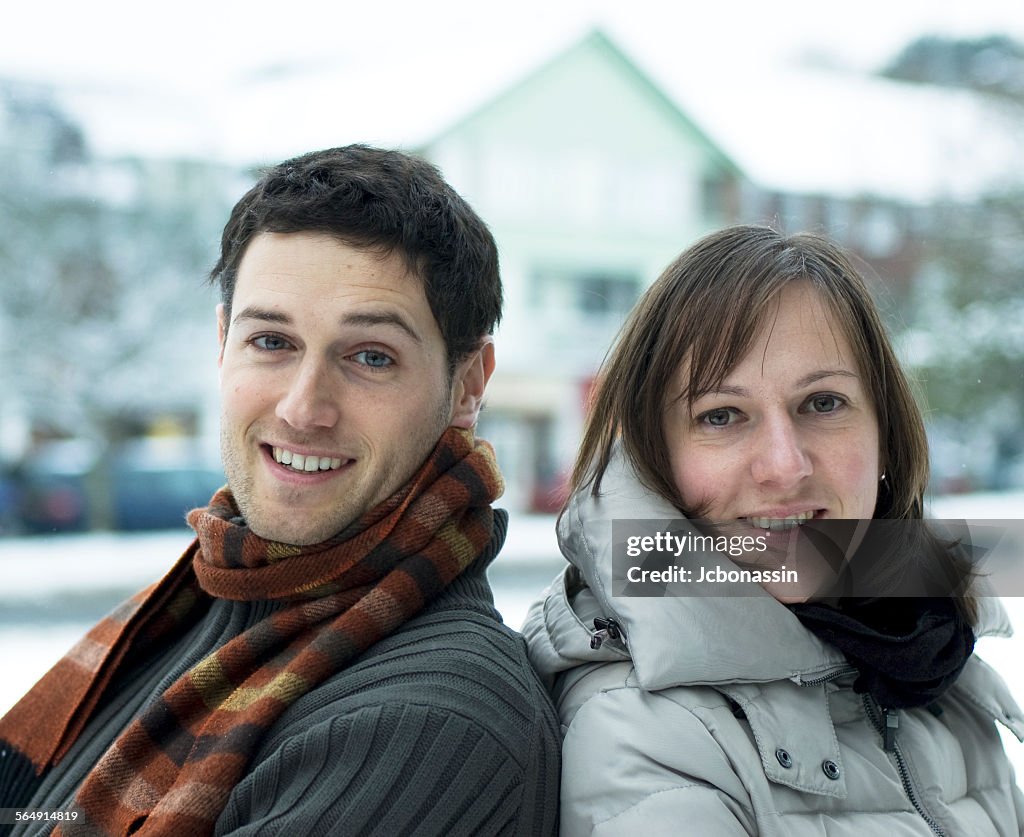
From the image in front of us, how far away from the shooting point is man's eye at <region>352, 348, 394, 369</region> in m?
1.24

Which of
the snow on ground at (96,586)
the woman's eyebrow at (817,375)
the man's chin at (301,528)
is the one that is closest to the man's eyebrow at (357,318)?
the man's chin at (301,528)

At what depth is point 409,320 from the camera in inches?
48.8

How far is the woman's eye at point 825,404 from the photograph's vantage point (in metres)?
1.17

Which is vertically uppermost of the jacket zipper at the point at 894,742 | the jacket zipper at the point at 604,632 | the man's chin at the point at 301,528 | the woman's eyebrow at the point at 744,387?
the woman's eyebrow at the point at 744,387

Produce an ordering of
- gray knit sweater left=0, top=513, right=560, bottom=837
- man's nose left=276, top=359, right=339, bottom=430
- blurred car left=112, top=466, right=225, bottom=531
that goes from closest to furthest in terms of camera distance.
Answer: gray knit sweater left=0, top=513, right=560, bottom=837 < man's nose left=276, top=359, right=339, bottom=430 < blurred car left=112, top=466, right=225, bottom=531

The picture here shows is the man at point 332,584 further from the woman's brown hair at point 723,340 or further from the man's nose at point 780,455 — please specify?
the man's nose at point 780,455

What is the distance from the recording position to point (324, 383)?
121cm

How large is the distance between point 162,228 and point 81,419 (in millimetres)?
1407

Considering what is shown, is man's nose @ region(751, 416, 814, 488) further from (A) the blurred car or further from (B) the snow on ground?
(A) the blurred car

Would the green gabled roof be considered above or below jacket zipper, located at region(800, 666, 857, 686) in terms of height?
above

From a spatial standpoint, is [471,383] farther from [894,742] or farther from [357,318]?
[894,742]

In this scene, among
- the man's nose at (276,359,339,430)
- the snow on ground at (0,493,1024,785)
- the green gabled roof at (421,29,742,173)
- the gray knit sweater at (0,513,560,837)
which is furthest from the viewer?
the green gabled roof at (421,29,742,173)

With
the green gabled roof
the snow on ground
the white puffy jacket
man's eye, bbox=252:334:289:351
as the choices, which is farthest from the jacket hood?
the green gabled roof

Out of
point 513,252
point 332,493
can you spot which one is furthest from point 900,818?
point 513,252
